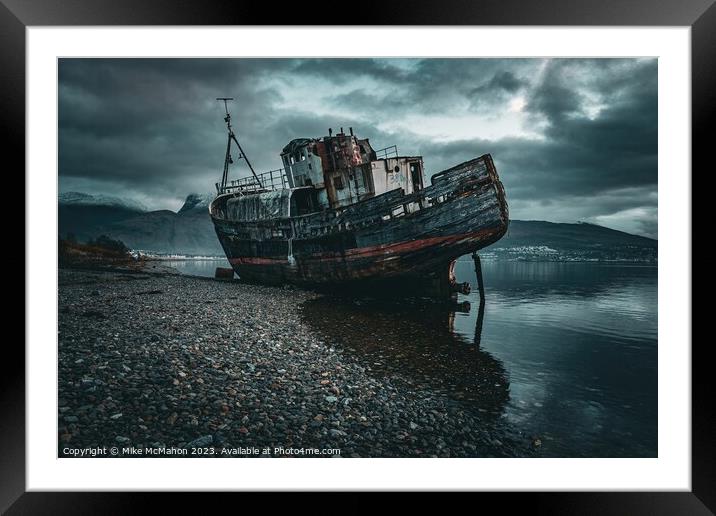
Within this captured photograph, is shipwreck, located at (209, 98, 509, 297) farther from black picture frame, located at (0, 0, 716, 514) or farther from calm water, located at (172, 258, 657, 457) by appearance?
black picture frame, located at (0, 0, 716, 514)

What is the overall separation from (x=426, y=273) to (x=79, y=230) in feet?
27.5

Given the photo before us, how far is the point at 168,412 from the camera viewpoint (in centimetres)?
400

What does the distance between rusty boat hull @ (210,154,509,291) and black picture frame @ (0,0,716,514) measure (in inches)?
159

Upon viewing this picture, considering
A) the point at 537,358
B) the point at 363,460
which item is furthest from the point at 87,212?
the point at 537,358

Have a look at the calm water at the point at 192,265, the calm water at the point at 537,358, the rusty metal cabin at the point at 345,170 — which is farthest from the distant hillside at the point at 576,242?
the calm water at the point at 192,265

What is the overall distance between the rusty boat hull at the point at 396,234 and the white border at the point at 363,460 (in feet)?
11.3

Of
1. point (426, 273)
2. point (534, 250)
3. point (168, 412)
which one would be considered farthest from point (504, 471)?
point (534, 250)

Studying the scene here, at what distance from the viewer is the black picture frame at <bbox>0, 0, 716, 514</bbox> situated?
3.84 m

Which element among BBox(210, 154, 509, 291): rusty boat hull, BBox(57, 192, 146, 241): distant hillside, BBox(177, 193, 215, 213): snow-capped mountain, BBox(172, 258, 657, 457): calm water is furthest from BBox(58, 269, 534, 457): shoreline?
BBox(210, 154, 509, 291): rusty boat hull
